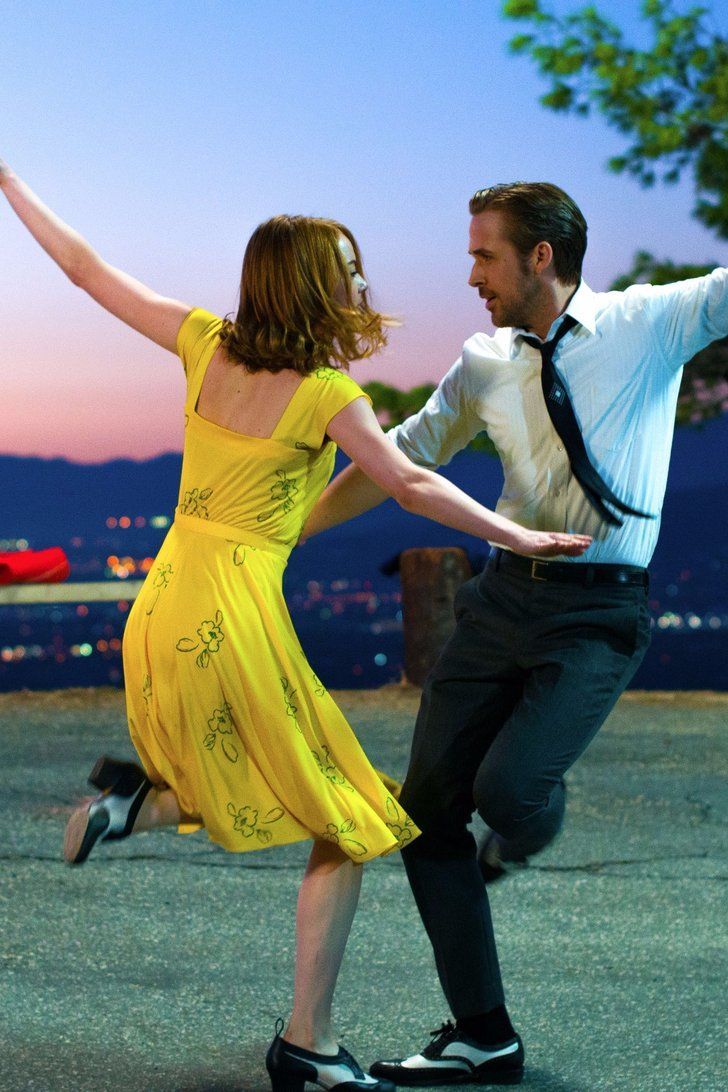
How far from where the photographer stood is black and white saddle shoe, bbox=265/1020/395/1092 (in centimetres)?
314

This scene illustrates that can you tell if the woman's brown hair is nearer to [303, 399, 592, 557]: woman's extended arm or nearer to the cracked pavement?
[303, 399, 592, 557]: woman's extended arm

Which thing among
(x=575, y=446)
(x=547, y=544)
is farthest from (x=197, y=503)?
(x=575, y=446)

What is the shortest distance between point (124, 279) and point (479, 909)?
5.48 feet

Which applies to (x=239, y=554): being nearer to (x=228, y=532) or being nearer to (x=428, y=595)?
(x=228, y=532)

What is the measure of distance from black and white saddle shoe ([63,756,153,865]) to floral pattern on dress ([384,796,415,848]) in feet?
1.74

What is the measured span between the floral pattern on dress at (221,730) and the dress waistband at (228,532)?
1.12 feet

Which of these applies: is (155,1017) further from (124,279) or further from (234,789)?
(124,279)

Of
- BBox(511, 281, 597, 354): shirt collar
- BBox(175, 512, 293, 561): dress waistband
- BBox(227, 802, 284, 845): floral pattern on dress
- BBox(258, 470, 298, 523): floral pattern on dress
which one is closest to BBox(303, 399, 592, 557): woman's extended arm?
BBox(258, 470, 298, 523): floral pattern on dress

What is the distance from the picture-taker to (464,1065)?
134 inches

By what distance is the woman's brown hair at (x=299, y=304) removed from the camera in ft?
10.2

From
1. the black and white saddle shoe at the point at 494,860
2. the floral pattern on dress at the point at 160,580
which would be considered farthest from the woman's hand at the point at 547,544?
the black and white saddle shoe at the point at 494,860

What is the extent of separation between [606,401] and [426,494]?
25.4 inches

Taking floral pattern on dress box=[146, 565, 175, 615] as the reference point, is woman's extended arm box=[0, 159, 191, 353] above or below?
above

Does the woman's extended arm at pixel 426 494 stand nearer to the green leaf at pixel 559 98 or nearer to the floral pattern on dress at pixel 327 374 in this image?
the floral pattern on dress at pixel 327 374
